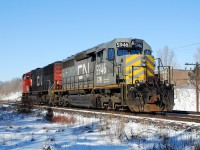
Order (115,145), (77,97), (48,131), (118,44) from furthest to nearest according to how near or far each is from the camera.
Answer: (77,97)
(118,44)
(48,131)
(115,145)

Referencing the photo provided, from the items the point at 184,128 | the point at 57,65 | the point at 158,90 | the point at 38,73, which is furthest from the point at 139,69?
the point at 38,73

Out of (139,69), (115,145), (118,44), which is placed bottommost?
(115,145)

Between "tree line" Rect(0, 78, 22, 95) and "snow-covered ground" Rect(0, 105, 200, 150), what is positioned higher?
→ "tree line" Rect(0, 78, 22, 95)

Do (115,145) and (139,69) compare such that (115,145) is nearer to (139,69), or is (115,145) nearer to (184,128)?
(184,128)

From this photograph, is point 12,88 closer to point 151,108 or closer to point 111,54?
point 111,54

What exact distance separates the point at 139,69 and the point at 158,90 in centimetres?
143

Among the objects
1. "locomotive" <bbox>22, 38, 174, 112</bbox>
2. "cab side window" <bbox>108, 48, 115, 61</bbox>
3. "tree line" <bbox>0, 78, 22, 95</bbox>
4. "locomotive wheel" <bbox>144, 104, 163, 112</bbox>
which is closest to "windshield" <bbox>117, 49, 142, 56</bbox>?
"locomotive" <bbox>22, 38, 174, 112</bbox>

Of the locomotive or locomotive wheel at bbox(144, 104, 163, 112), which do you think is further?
the locomotive

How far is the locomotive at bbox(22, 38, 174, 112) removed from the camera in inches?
514

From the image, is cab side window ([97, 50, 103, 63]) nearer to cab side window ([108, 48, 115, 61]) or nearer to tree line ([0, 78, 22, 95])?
cab side window ([108, 48, 115, 61])

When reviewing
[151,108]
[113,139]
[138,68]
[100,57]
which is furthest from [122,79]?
[113,139]

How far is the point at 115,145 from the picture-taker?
7195 mm

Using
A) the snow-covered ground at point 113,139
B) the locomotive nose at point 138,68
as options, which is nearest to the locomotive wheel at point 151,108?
the locomotive nose at point 138,68

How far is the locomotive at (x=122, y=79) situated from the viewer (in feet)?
42.8
